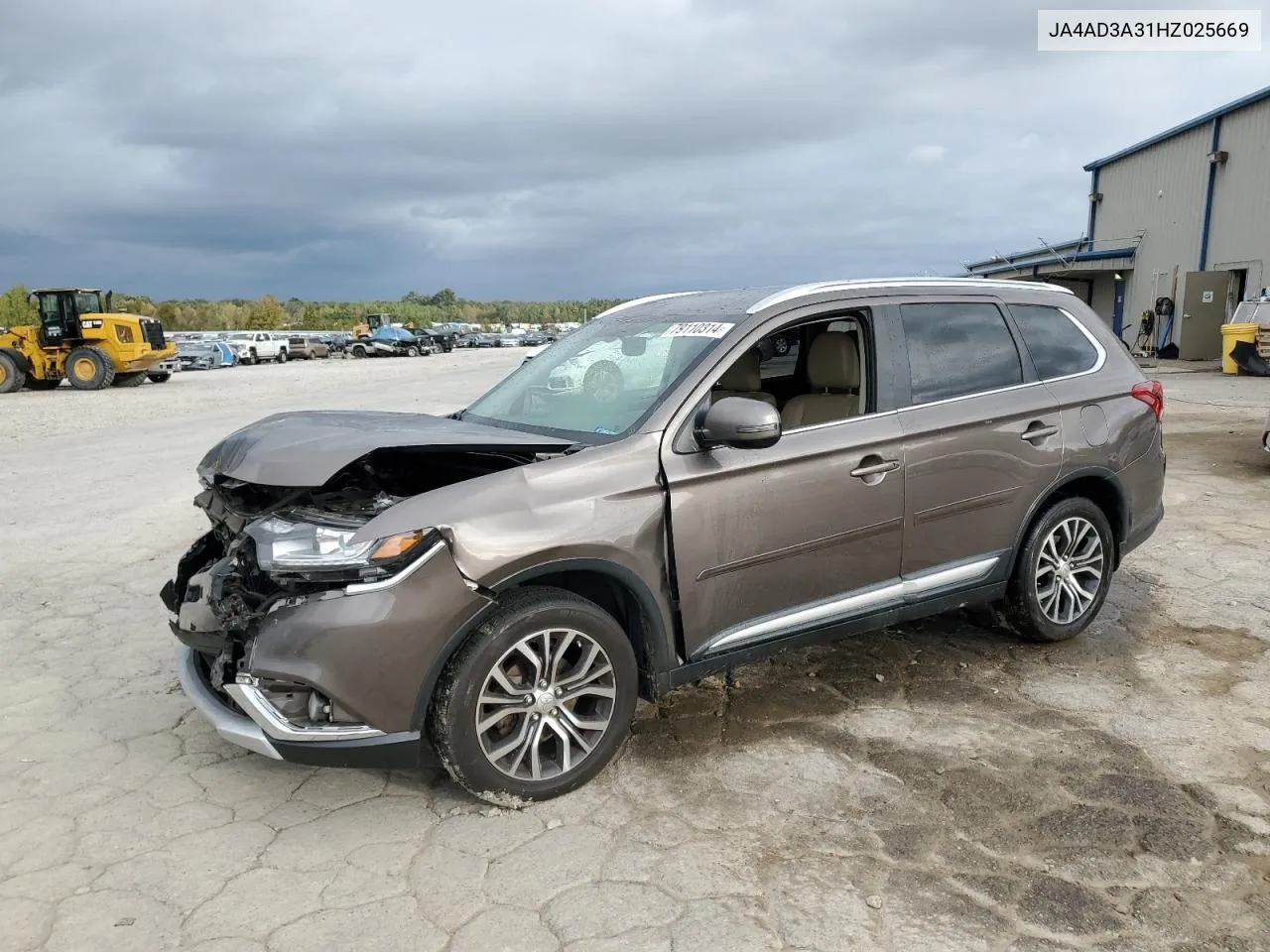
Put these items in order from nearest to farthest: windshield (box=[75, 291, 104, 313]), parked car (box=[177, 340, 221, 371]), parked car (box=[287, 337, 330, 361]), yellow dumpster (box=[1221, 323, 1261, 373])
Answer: yellow dumpster (box=[1221, 323, 1261, 373])
windshield (box=[75, 291, 104, 313])
parked car (box=[177, 340, 221, 371])
parked car (box=[287, 337, 330, 361])

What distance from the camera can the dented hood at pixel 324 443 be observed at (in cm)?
325

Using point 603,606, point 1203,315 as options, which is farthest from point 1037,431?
point 1203,315

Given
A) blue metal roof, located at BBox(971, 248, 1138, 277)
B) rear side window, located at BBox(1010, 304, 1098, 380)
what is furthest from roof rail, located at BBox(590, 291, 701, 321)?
blue metal roof, located at BBox(971, 248, 1138, 277)

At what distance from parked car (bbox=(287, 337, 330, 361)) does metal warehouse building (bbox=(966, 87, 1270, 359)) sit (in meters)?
34.7

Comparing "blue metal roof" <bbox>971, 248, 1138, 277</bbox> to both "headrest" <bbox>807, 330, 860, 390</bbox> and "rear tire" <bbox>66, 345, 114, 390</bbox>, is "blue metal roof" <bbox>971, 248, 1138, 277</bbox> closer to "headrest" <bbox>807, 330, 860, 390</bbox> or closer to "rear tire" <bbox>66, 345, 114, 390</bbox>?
"rear tire" <bbox>66, 345, 114, 390</bbox>

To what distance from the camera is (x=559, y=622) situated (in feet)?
10.5

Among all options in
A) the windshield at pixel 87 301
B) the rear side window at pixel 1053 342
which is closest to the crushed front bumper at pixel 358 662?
the rear side window at pixel 1053 342

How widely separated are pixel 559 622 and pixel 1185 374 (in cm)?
2267

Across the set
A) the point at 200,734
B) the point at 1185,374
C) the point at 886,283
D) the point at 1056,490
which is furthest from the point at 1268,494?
the point at 1185,374

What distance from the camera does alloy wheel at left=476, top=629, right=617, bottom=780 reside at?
318cm

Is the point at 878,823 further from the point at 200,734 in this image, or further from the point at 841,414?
Answer: the point at 200,734

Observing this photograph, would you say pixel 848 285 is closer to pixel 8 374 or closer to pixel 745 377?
pixel 745 377

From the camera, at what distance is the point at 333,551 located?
2.99 metres

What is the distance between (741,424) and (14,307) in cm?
6336
